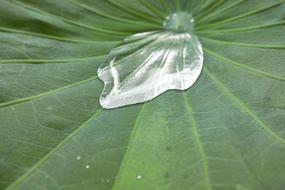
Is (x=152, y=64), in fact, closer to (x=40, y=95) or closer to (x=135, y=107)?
(x=135, y=107)

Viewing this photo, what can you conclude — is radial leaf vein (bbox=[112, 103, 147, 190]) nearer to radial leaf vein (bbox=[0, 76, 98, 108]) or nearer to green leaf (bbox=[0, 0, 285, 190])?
green leaf (bbox=[0, 0, 285, 190])

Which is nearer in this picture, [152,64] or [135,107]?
[135,107]

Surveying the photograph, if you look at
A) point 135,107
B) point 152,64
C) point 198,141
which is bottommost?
point 198,141

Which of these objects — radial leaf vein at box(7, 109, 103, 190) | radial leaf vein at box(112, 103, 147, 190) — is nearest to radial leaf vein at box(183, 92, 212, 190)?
radial leaf vein at box(112, 103, 147, 190)

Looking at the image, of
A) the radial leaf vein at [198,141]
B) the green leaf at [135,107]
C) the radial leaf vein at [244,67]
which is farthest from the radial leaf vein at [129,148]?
the radial leaf vein at [244,67]

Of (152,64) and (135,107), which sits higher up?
(152,64)

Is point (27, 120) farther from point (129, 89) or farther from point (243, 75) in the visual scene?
point (243, 75)

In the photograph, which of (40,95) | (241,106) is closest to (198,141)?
(241,106)
